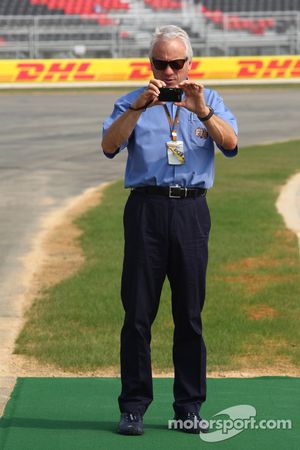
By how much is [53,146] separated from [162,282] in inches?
754

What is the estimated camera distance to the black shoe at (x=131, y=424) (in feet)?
19.6

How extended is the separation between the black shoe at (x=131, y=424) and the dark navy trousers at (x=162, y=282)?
39 millimetres

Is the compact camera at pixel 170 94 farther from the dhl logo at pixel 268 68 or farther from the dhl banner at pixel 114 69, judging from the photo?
the dhl logo at pixel 268 68

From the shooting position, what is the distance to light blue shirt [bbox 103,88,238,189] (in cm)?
569

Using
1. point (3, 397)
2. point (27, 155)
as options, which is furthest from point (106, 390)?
point (27, 155)

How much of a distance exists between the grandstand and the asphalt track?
592cm

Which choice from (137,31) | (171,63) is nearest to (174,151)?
(171,63)

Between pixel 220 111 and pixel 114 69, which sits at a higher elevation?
pixel 220 111

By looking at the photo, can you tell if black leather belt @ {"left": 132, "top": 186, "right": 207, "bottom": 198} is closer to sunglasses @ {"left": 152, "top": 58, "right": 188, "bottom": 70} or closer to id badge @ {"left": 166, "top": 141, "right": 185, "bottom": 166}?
id badge @ {"left": 166, "top": 141, "right": 185, "bottom": 166}

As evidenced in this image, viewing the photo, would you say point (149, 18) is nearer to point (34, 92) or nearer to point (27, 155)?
point (34, 92)

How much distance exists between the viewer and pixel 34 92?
39.5 metres

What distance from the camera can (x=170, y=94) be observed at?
215 inches

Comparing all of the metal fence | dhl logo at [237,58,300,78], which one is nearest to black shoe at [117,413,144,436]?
the metal fence

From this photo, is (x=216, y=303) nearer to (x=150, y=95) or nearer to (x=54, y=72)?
(x=150, y=95)
